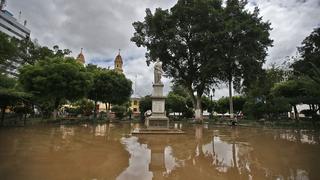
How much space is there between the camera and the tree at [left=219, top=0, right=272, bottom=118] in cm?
3072

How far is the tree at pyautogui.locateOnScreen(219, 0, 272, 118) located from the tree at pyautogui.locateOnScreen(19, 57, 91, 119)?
15731 millimetres

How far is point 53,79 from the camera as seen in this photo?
1077 inches

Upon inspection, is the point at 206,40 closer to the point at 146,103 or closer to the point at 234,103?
the point at 146,103

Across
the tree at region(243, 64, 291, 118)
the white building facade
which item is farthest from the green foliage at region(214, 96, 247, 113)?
the white building facade

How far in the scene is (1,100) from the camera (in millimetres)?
21453

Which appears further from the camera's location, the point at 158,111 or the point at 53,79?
the point at 53,79

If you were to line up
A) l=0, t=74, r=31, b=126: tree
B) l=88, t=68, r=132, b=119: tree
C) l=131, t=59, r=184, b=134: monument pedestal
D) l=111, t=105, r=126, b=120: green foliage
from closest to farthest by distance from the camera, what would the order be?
l=0, t=74, r=31, b=126: tree → l=131, t=59, r=184, b=134: monument pedestal → l=88, t=68, r=132, b=119: tree → l=111, t=105, r=126, b=120: green foliage

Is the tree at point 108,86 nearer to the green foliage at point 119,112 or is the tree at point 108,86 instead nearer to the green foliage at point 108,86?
the green foliage at point 108,86

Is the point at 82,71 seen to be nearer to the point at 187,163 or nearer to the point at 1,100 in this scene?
the point at 1,100

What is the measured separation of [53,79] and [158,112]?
466 inches

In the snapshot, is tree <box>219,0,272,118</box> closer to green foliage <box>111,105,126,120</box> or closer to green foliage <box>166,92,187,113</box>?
green foliage <box>166,92,187,113</box>

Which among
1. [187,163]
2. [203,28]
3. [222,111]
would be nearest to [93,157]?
[187,163]

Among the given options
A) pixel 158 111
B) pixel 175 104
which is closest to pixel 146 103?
pixel 175 104

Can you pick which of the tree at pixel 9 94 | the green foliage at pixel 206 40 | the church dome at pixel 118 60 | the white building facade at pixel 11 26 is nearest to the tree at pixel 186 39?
the green foliage at pixel 206 40
